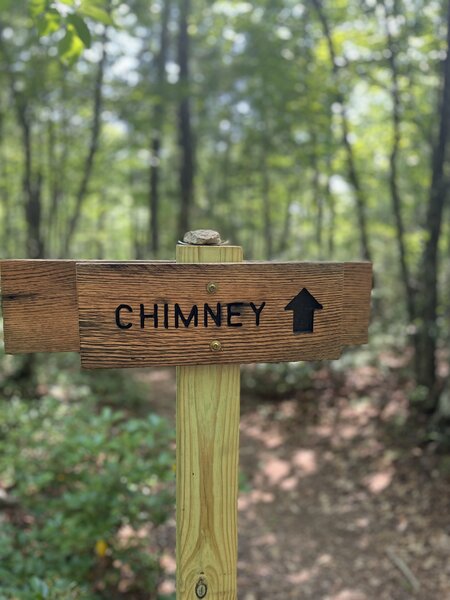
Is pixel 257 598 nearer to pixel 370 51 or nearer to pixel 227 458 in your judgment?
pixel 227 458

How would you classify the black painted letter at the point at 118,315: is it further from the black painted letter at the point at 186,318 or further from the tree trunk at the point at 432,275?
the tree trunk at the point at 432,275

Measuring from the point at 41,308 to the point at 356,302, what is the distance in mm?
958

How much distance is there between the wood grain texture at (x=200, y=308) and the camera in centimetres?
135

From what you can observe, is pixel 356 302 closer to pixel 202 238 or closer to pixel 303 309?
pixel 303 309

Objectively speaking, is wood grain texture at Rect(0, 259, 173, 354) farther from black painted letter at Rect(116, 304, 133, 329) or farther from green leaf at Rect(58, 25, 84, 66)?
green leaf at Rect(58, 25, 84, 66)

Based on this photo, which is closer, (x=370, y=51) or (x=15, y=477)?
(x=15, y=477)

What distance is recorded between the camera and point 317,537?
435cm

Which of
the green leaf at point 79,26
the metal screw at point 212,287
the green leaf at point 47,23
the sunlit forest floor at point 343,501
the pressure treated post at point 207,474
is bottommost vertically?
the sunlit forest floor at point 343,501

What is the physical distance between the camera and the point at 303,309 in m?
1.52

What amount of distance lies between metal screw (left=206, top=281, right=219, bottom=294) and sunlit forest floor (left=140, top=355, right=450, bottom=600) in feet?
5.62

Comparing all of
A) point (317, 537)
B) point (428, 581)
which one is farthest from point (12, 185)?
point (428, 581)

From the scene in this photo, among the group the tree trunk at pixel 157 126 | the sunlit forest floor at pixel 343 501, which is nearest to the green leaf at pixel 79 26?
the sunlit forest floor at pixel 343 501

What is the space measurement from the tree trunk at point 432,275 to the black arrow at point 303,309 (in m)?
4.48

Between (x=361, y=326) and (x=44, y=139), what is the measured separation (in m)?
9.09
